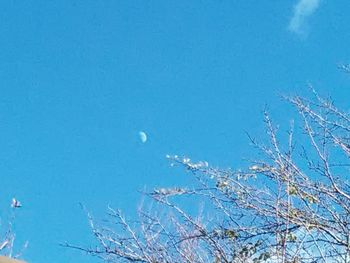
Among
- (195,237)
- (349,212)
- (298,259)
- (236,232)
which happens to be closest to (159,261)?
(195,237)

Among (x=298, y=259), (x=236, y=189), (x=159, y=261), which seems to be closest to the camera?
(x=298, y=259)

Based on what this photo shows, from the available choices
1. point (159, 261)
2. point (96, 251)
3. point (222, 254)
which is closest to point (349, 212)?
point (222, 254)

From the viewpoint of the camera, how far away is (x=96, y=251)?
6.61 metres

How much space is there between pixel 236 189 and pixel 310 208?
0.75 metres

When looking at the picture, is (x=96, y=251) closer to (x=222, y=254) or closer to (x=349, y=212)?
(x=222, y=254)

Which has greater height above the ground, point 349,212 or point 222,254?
point 349,212

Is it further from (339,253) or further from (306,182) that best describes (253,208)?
(339,253)

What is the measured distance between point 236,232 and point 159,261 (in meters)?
0.87

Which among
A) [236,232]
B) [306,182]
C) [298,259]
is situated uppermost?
[306,182]

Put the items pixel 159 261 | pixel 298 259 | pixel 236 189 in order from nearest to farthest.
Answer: pixel 298 259, pixel 159 261, pixel 236 189

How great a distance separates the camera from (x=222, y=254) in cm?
595

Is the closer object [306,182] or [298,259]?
[298,259]

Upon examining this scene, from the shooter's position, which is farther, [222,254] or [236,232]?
[236,232]

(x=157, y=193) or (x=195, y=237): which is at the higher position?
(x=157, y=193)
